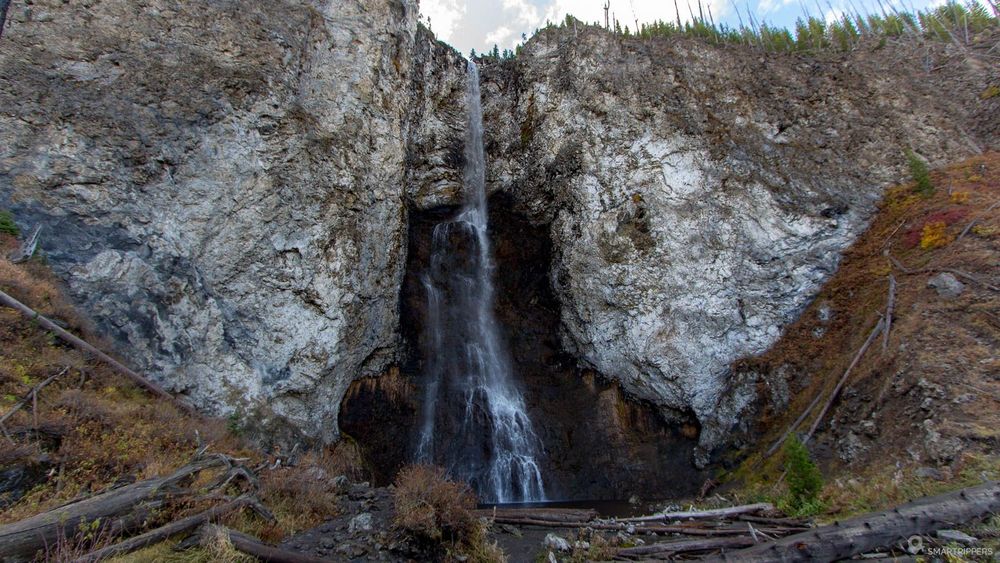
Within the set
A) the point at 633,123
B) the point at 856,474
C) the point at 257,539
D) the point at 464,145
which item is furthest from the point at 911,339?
the point at 464,145

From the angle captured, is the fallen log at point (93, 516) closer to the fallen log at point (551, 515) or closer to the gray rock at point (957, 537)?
the fallen log at point (551, 515)

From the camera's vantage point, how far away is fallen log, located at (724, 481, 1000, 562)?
20.7ft

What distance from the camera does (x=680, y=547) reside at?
8.29 metres

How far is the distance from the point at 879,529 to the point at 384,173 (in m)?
16.4

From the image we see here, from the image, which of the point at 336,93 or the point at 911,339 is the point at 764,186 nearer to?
the point at 911,339

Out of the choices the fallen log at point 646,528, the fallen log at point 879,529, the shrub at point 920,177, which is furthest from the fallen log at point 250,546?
the shrub at point 920,177

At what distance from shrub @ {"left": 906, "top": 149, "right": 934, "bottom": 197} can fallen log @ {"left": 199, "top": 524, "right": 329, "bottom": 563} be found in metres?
21.9

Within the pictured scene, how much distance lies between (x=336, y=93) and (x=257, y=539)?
14.5 m

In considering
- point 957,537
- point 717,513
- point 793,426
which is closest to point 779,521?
point 717,513

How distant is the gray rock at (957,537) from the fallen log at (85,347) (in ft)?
47.6

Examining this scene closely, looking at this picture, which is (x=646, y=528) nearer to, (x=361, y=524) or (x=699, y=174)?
(x=361, y=524)

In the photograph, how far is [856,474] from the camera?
405 inches

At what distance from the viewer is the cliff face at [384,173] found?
12.2 meters

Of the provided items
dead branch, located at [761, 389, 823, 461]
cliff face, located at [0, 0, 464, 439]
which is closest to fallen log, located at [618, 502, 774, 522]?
dead branch, located at [761, 389, 823, 461]
